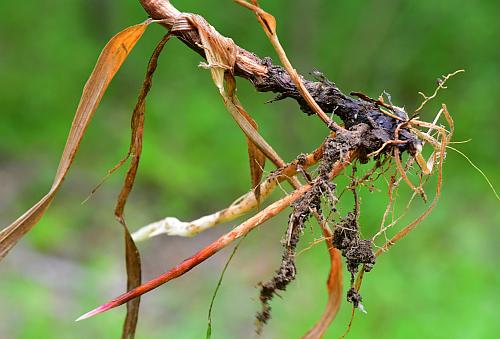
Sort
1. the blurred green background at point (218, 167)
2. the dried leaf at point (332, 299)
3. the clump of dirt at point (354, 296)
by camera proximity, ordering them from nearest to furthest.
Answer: the clump of dirt at point (354, 296)
the dried leaf at point (332, 299)
the blurred green background at point (218, 167)

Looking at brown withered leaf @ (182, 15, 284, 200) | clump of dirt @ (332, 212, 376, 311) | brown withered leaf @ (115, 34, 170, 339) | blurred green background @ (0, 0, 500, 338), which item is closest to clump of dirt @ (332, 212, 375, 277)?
clump of dirt @ (332, 212, 376, 311)

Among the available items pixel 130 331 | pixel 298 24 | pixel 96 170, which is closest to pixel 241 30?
pixel 298 24

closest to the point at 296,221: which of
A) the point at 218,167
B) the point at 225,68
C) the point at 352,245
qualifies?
the point at 352,245

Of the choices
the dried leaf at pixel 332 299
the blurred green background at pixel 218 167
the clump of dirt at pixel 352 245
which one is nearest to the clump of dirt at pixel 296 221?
the clump of dirt at pixel 352 245

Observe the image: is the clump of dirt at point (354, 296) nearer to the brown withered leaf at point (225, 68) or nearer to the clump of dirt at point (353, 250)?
the clump of dirt at point (353, 250)

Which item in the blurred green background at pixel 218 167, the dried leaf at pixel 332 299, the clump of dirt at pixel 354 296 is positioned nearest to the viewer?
the clump of dirt at pixel 354 296

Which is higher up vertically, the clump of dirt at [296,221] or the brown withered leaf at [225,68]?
the brown withered leaf at [225,68]

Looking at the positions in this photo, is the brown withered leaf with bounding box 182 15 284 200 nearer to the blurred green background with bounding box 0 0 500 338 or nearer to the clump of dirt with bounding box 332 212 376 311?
the clump of dirt with bounding box 332 212 376 311
